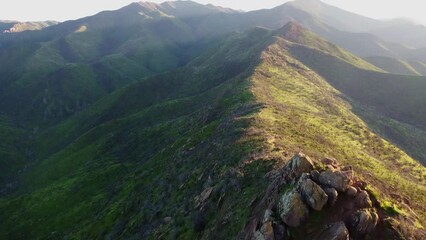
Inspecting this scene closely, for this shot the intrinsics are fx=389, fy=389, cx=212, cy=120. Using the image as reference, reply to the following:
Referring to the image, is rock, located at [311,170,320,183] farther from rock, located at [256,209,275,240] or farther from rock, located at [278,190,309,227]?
rock, located at [256,209,275,240]

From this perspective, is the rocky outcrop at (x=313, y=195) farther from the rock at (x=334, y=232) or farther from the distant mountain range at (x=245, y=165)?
the rock at (x=334, y=232)

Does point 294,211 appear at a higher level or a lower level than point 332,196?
lower

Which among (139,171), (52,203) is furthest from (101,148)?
(139,171)

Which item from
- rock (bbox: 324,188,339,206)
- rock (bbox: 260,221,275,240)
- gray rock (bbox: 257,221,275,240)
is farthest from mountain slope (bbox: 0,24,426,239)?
rock (bbox: 260,221,275,240)

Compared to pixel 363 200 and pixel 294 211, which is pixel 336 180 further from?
pixel 294 211

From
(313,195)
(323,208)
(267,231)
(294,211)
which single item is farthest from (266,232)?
(323,208)

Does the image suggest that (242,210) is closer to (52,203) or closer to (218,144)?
(218,144)
